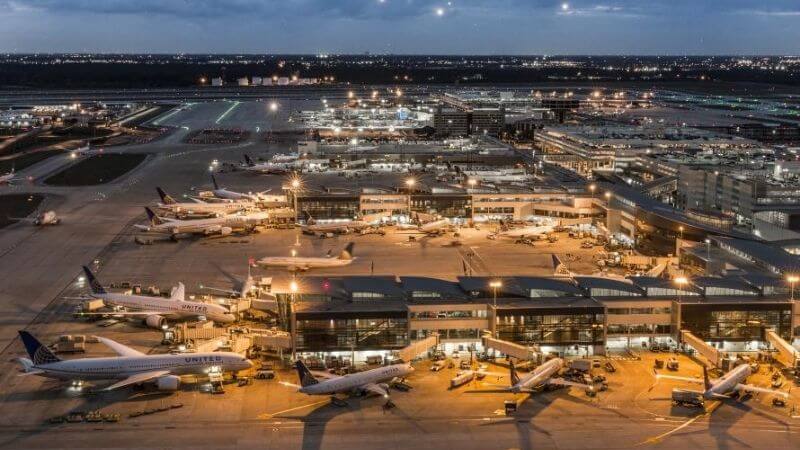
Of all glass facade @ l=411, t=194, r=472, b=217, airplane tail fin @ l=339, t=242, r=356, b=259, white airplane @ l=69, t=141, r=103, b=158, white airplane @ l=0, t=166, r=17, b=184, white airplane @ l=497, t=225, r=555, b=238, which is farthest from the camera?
white airplane @ l=69, t=141, r=103, b=158

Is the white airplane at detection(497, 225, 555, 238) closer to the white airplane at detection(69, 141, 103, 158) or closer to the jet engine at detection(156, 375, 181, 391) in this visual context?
the jet engine at detection(156, 375, 181, 391)

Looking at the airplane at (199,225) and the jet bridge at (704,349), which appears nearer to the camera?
the jet bridge at (704,349)

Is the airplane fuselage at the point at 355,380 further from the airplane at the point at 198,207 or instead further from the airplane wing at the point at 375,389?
the airplane at the point at 198,207

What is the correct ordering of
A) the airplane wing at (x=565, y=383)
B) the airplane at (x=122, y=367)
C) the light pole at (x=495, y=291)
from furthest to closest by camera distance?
the light pole at (x=495, y=291) < the airplane at (x=122, y=367) < the airplane wing at (x=565, y=383)

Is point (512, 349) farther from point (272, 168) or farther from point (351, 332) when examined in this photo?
point (272, 168)

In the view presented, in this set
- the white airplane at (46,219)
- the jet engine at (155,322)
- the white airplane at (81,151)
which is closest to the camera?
the jet engine at (155,322)

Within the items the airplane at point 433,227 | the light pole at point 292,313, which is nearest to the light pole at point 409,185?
the airplane at point 433,227

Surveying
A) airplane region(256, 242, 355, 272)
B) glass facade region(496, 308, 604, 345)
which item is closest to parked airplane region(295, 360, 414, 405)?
glass facade region(496, 308, 604, 345)
